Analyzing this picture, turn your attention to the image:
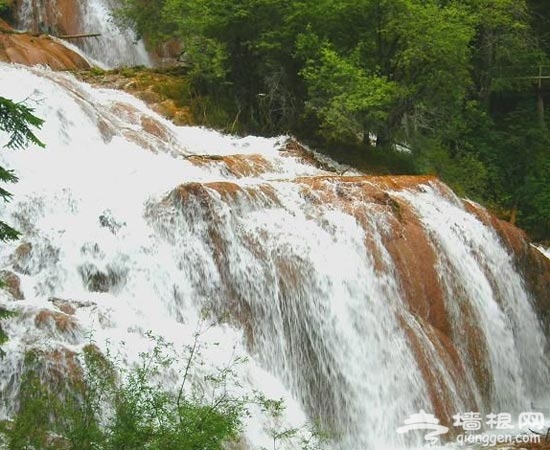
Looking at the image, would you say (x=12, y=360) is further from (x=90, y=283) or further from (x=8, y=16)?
(x=8, y=16)

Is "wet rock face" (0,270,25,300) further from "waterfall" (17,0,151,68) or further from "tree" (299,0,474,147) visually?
"waterfall" (17,0,151,68)

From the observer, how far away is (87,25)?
2077 cm

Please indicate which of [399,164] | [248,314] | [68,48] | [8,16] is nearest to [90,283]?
[248,314]

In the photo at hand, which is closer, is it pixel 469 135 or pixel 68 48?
pixel 68 48

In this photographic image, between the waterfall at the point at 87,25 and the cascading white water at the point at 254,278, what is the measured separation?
8.97 metres

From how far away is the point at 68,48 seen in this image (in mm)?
18797

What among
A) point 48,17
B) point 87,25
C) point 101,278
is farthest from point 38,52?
point 101,278

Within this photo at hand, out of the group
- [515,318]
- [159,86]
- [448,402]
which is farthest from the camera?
[159,86]

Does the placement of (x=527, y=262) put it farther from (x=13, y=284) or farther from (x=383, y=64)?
(x=13, y=284)

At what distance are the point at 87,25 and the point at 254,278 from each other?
13.9 meters

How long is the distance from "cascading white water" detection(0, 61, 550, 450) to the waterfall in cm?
897

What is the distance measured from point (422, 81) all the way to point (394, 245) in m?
7.15

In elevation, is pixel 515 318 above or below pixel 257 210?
below

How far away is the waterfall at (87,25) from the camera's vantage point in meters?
20.4
